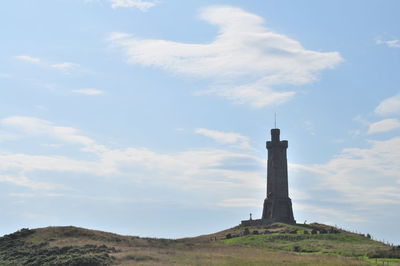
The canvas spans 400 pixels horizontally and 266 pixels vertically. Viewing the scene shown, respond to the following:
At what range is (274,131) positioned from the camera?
96.4 m

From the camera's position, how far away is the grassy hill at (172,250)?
43531mm

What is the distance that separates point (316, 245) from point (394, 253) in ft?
28.4

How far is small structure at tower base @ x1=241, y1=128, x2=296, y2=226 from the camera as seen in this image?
92.4m

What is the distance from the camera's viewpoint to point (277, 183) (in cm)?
9450

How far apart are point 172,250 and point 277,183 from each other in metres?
46.5

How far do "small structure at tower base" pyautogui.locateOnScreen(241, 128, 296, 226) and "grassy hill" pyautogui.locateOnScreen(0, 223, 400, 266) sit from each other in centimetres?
2476

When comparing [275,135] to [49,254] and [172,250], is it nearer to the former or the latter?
[172,250]

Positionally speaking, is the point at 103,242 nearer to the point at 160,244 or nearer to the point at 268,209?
the point at 160,244

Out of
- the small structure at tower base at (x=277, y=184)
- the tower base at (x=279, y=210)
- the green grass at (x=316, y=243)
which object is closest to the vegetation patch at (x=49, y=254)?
the green grass at (x=316, y=243)

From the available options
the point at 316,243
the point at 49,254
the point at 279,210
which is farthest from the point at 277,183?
the point at 49,254

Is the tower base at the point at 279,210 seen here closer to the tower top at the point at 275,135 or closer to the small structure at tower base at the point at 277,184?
the small structure at tower base at the point at 277,184

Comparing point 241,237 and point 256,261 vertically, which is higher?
point 241,237

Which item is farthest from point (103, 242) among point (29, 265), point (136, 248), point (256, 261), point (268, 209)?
point (268, 209)

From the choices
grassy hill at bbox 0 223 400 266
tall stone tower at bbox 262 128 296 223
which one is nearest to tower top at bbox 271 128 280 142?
tall stone tower at bbox 262 128 296 223
